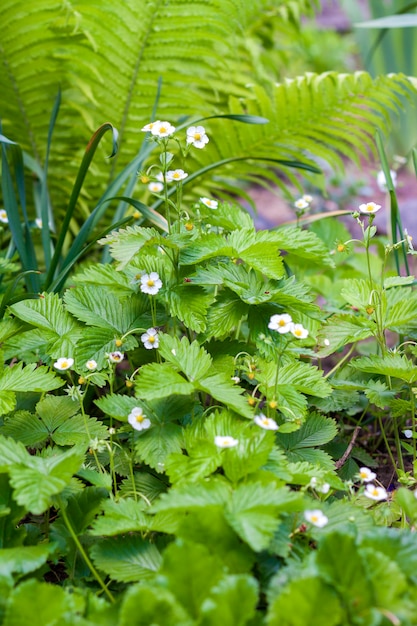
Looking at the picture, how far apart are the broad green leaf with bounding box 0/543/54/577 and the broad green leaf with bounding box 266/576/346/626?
1.04ft

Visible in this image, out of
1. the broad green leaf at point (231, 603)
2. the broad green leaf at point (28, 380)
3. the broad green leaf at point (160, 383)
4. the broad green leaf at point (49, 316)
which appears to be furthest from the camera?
the broad green leaf at point (49, 316)

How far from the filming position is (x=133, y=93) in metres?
1.85

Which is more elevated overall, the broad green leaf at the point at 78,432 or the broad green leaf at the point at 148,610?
the broad green leaf at the point at 148,610

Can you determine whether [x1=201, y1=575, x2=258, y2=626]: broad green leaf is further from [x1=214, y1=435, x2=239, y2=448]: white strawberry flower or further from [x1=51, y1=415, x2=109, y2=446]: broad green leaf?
[x1=51, y1=415, x2=109, y2=446]: broad green leaf

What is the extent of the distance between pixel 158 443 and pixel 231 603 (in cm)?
34

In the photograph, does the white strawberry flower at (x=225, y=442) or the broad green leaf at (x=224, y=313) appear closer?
the white strawberry flower at (x=225, y=442)

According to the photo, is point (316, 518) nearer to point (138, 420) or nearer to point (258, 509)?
point (258, 509)

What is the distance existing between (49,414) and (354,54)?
4521mm

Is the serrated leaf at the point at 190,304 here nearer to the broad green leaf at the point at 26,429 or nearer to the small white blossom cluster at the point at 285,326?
the small white blossom cluster at the point at 285,326

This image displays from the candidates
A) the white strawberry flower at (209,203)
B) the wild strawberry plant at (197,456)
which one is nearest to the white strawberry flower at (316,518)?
the wild strawberry plant at (197,456)

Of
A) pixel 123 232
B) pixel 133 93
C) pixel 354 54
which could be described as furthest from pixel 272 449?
pixel 354 54

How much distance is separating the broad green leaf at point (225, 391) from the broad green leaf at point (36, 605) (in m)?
0.35

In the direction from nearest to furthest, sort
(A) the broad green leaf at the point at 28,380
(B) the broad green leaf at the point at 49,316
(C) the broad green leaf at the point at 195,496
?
1. (C) the broad green leaf at the point at 195,496
2. (A) the broad green leaf at the point at 28,380
3. (B) the broad green leaf at the point at 49,316

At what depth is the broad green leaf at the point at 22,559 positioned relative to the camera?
2.65 ft
